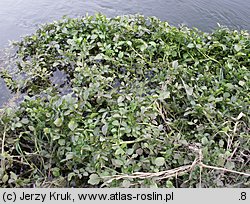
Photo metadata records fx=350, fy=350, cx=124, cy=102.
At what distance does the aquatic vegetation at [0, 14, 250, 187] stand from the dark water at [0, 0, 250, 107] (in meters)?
0.65

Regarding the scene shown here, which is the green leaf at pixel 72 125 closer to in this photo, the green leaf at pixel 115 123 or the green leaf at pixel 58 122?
the green leaf at pixel 58 122

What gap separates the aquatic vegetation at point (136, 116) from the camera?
4.59 feet

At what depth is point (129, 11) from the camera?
2.87 metres

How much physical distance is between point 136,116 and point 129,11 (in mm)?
1567

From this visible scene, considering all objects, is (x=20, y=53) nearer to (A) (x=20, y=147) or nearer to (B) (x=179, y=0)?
(A) (x=20, y=147)

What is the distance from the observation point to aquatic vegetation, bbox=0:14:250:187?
1.40 meters

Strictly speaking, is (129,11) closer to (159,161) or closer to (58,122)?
(58,122)

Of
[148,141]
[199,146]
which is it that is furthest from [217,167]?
[148,141]

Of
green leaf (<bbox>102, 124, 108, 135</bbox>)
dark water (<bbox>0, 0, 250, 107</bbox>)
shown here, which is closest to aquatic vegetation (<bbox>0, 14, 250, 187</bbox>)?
green leaf (<bbox>102, 124, 108, 135</bbox>)
